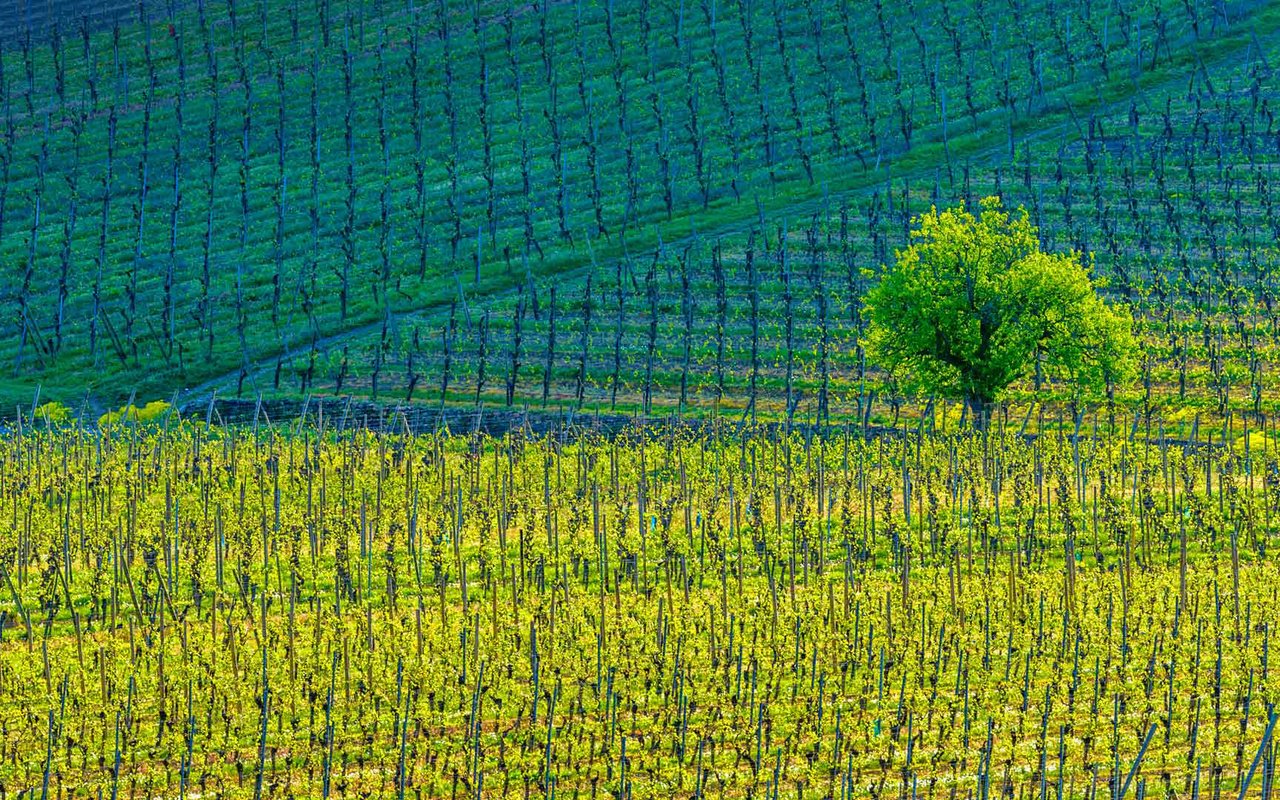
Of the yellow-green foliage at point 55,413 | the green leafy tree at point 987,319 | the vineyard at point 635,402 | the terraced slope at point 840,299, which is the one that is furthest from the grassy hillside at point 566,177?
the green leafy tree at point 987,319

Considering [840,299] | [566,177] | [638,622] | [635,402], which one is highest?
[566,177]

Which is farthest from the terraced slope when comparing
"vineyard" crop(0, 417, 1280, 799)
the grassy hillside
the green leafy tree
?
"vineyard" crop(0, 417, 1280, 799)

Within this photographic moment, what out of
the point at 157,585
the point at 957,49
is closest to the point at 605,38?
the point at 957,49

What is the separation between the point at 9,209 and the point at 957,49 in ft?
161

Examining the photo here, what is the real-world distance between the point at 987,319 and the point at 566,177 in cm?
3583

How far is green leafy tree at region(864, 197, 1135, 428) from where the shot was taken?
58.3 m

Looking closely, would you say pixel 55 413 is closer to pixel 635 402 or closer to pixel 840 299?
pixel 635 402

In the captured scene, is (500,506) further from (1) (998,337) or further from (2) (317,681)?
(1) (998,337)

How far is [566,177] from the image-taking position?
90.2 m

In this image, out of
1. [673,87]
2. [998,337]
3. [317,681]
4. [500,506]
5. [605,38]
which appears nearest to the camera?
[317,681]

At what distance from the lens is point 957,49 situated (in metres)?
100

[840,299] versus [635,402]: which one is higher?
[840,299]

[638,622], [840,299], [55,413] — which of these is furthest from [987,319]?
[55,413]

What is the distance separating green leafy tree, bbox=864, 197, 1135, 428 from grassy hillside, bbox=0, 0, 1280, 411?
6.62m
